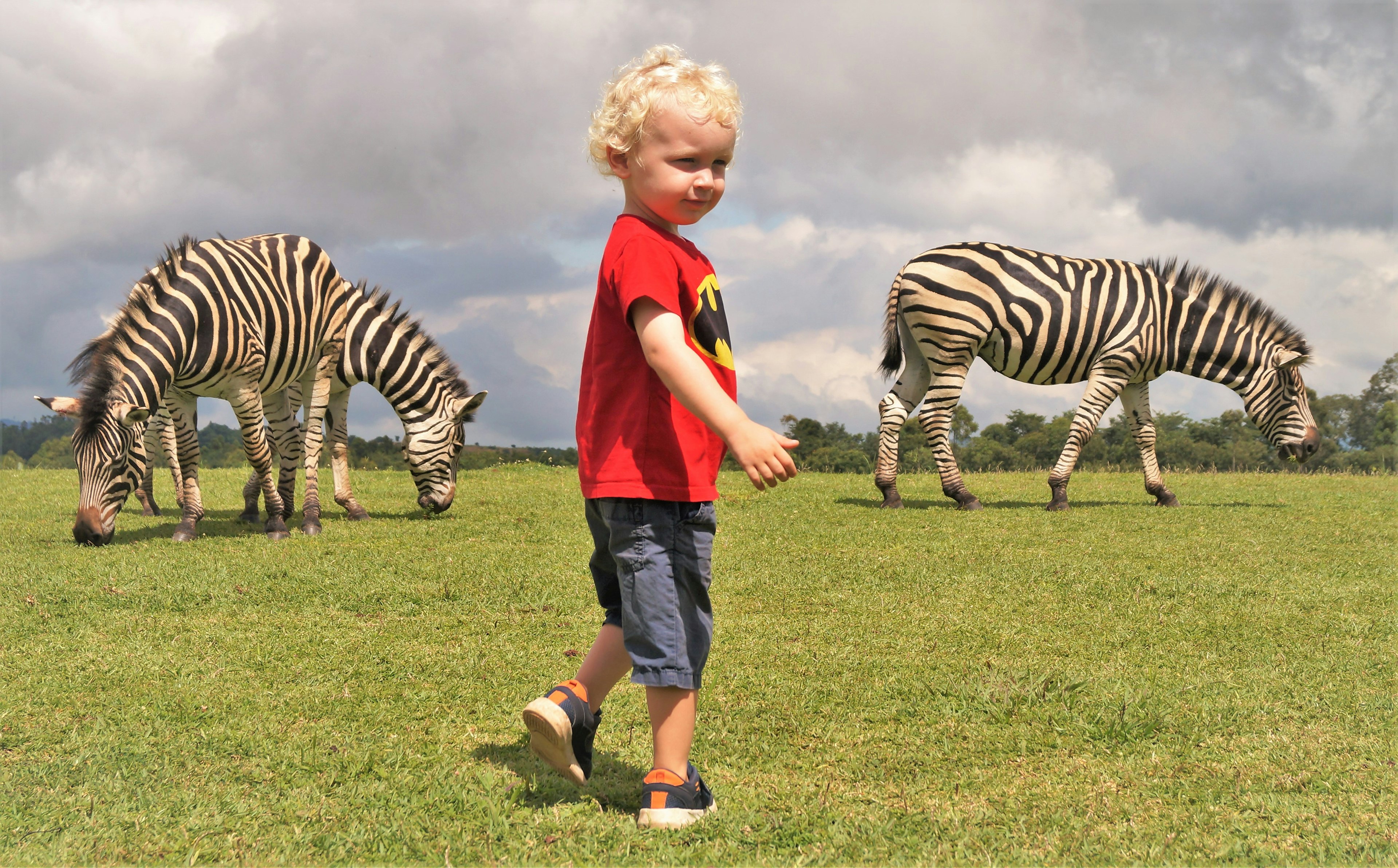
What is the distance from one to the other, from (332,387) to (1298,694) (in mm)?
9950

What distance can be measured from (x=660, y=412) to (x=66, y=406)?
773 centimetres

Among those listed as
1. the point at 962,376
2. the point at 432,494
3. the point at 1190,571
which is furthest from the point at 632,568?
the point at 962,376

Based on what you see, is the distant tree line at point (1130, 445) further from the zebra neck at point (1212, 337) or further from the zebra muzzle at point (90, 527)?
the zebra muzzle at point (90, 527)

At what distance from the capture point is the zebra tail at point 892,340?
1191cm

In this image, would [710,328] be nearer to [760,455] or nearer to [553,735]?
[760,455]

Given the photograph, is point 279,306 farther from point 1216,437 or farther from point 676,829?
point 1216,437

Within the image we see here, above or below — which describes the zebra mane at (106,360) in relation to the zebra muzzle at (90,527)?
above

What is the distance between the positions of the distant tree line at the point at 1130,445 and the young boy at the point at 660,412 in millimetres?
13916

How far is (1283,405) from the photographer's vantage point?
477 inches

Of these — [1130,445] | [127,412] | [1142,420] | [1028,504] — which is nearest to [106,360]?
[127,412]

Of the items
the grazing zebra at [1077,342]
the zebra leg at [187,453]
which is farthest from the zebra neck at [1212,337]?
the zebra leg at [187,453]

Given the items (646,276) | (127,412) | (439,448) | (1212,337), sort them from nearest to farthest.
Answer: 1. (646,276)
2. (127,412)
3. (439,448)
4. (1212,337)

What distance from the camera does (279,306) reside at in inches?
380

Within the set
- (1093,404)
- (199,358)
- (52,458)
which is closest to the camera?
(199,358)
